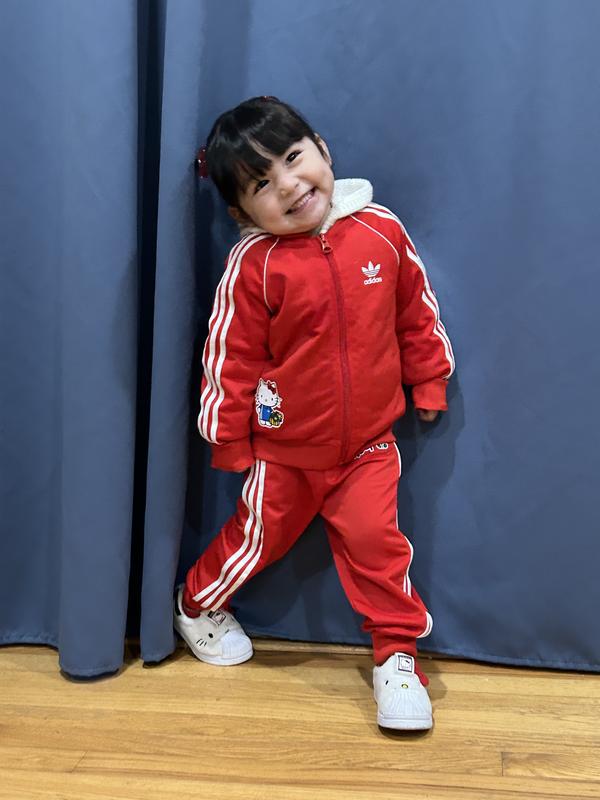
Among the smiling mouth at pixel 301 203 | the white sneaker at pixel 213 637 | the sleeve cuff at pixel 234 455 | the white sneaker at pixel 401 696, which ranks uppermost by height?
the smiling mouth at pixel 301 203

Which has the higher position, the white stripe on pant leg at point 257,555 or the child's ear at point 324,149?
the child's ear at point 324,149

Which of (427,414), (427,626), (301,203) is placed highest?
(301,203)

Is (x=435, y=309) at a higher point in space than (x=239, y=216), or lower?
lower

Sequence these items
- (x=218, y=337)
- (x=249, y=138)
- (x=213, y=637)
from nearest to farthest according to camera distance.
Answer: (x=249, y=138) → (x=218, y=337) → (x=213, y=637)

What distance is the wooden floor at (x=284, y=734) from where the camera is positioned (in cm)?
117

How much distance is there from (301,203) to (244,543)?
0.58 metres

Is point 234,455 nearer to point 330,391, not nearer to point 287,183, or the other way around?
point 330,391

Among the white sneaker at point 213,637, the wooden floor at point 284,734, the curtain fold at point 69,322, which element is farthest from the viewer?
the white sneaker at point 213,637

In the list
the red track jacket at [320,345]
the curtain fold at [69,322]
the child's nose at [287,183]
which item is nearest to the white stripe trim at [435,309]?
the red track jacket at [320,345]

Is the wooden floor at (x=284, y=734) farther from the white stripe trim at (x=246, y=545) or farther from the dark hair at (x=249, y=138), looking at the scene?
the dark hair at (x=249, y=138)

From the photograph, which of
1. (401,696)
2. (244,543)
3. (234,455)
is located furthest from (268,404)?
(401,696)

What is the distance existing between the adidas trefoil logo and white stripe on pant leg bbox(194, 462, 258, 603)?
0.36m

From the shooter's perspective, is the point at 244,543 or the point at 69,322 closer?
the point at 69,322

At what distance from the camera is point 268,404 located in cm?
137
